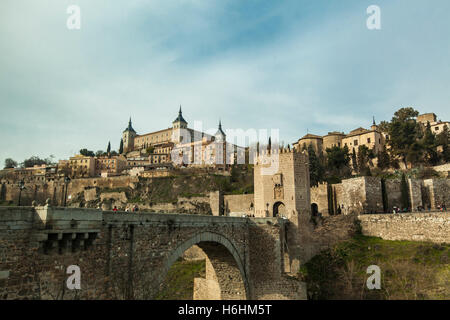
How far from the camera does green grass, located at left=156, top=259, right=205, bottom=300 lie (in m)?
26.3

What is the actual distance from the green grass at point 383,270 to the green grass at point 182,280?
10.0 m

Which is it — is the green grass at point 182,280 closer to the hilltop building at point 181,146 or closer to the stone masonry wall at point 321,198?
the stone masonry wall at point 321,198

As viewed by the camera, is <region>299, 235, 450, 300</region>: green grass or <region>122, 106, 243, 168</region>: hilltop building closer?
<region>299, 235, 450, 300</region>: green grass

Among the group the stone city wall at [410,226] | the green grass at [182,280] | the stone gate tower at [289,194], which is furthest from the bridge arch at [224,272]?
the stone city wall at [410,226]

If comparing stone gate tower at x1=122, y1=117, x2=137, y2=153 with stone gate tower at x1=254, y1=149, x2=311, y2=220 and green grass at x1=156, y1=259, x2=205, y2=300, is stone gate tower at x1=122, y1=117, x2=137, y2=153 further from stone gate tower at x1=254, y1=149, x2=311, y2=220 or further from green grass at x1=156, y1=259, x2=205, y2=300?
stone gate tower at x1=254, y1=149, x2=311, y2=220

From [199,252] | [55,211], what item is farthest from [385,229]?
[55,211]

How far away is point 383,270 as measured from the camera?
891 inches

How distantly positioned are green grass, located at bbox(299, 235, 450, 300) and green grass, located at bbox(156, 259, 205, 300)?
32.9 ft

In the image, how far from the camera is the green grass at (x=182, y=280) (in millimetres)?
26328

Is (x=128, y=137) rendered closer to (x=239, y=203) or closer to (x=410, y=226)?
(x=239, y=203)

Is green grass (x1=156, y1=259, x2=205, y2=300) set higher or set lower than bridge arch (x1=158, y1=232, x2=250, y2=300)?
lower

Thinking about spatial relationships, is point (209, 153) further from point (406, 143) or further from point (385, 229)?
point (385, 229)

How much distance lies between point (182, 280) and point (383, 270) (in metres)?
17.5

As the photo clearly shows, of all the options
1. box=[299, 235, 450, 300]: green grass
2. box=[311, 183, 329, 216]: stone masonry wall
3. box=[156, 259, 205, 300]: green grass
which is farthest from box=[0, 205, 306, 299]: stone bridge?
box=[311, 183, 329, 216]: stone masonry wall
